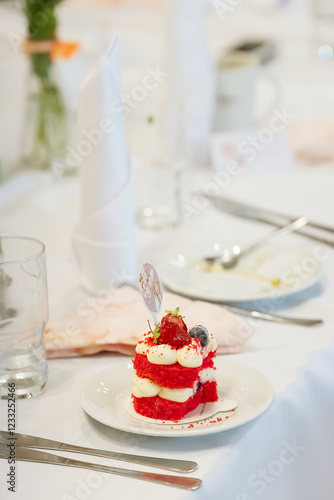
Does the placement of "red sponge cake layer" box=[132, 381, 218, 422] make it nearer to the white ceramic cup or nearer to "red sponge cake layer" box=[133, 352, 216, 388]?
"red sponge cake layer" box=[133, 352, 216, 388]

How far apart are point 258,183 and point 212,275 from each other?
19.8 inches

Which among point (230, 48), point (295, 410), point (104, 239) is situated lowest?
point (295, 410)

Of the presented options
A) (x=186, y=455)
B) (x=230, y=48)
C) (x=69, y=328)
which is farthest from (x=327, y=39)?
(x=186, y=455)

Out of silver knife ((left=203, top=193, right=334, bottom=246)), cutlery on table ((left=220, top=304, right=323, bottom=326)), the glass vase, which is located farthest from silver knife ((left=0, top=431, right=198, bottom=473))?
the glass vase

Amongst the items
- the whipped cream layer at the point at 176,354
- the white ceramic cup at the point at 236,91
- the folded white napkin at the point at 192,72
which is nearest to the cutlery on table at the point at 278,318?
the whipped cream layer at the point at 176,354

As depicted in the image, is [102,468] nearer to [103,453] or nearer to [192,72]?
[103,453]

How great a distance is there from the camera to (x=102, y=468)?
0.72 m

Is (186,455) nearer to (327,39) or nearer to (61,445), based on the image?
(61,445)

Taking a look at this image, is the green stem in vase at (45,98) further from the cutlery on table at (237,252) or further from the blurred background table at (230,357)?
the cutlery on table at (237,252)

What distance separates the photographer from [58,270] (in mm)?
1234

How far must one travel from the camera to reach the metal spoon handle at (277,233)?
1.24 metres

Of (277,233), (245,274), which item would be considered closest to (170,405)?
(245,274)

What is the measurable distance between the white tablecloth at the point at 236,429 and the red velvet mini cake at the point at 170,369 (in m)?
0.04

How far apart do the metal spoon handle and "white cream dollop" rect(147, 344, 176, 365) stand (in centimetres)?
48
